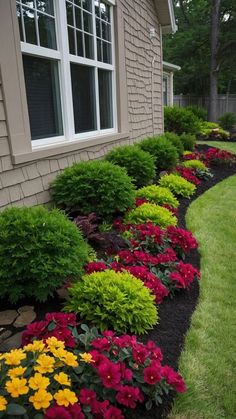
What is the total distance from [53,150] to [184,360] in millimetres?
2576

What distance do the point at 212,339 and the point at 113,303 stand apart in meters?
0.83

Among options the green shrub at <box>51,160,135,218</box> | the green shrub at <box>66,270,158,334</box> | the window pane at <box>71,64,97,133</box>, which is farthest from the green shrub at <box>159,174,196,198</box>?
the green shrub at <box>66,270,158,334</box>

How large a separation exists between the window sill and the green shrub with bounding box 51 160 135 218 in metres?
0.27

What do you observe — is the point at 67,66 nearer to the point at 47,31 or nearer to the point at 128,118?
the point at 47,31

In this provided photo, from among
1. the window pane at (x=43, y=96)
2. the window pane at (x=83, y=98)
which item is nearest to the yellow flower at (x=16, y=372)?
the window pane at (x=43, y=96)

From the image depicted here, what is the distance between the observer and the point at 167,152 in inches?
263

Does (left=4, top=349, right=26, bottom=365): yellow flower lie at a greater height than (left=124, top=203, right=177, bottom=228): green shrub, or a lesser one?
greater

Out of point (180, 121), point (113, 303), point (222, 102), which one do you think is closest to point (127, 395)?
point (113, 303)

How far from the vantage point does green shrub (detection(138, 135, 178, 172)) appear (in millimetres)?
6652

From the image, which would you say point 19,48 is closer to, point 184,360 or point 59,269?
point 59,269

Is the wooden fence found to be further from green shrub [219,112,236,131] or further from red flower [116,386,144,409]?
red flower [116,386,144,409]

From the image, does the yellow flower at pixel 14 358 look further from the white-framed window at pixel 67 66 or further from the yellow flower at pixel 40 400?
the white-framed window at pixel 67 66

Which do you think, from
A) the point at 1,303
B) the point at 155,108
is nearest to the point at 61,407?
the point at 1,303

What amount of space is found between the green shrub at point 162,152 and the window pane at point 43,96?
268 centimetres
